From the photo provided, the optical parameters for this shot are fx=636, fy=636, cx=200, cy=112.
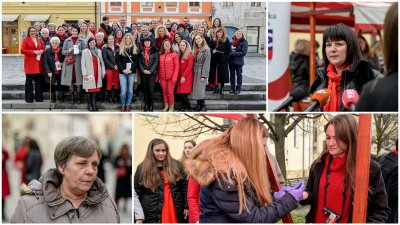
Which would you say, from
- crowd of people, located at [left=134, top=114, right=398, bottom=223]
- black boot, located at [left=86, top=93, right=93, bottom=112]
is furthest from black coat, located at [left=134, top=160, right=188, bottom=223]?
black boot, located at [left=86, top=93, right=93, bottom=112]

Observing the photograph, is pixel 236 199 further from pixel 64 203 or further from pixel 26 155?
pixel 26 155

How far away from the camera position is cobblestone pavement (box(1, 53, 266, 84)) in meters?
5.70

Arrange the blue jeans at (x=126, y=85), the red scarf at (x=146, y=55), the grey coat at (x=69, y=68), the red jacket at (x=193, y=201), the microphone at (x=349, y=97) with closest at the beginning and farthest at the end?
the microphone at (x=349, y=97) → the red jacket at (x=193, y=201) → the red scarf at (x=146, y=55) → the blue jeans at (x=126, y=85) → the grey coat at (x=69, y=68)

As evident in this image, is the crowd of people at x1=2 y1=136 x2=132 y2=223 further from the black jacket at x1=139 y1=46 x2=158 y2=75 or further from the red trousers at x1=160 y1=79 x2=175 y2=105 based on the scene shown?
the black jacket at x1=139 y1=46 x2=158 y2=75

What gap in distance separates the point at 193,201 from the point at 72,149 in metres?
0.87

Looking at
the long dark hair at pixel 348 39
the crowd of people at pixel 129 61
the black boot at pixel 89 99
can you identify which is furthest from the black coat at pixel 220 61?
the long dark hair at pixel 348 39

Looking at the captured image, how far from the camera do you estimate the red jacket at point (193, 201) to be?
11.0ft

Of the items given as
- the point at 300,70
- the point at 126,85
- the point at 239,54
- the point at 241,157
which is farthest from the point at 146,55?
the point at 241,157

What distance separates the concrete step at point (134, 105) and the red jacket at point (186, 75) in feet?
0.47

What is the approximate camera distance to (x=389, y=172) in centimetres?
329

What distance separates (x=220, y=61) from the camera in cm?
668

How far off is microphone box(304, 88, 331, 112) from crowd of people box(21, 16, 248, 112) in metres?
3.16

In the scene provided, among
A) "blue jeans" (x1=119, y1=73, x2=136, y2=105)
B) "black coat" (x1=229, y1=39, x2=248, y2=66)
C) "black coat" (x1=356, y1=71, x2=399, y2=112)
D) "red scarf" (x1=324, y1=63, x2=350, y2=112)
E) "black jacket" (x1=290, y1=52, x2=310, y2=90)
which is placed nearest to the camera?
"black coat" (x1=356, y1=71, x2=399, y2=112)

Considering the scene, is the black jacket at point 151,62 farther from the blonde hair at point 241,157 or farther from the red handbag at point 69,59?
the blonde hair at point 241,157
